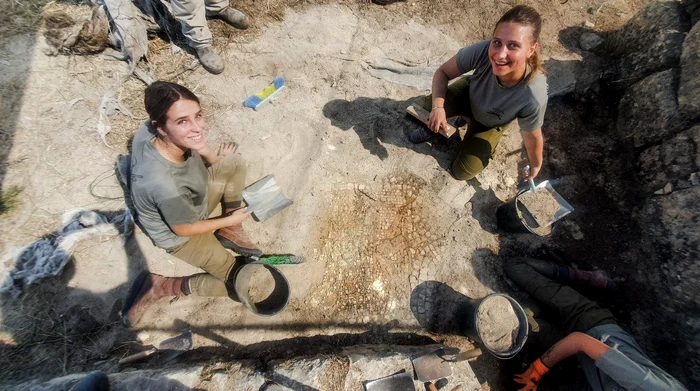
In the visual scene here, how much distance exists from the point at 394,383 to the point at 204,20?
12.0 ft

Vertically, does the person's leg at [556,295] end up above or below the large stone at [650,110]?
below

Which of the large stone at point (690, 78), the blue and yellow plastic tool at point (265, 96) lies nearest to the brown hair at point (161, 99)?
the blue and yellow plastic tool at point (265, 96)

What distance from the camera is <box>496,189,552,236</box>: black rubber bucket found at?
2900mm

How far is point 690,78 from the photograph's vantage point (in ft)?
9.56

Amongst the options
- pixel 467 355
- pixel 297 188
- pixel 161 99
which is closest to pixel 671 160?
pixel 467 355

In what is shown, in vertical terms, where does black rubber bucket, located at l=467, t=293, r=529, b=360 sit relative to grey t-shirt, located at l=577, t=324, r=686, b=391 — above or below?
below

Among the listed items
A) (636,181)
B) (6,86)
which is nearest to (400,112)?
(636,181)

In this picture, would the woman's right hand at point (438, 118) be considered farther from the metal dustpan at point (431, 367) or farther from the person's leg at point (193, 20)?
the person's leg at point (193, 20)

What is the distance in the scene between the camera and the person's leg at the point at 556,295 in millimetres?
2504

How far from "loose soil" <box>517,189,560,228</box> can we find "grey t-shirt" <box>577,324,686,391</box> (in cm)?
92

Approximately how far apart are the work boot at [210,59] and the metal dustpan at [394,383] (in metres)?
3.26

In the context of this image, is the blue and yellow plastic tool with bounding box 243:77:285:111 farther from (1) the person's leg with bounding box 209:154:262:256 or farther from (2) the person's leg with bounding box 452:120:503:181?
Answer: (2) the person's leg with bounding box 452:120:503:181

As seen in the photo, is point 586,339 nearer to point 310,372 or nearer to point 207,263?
point 310,372

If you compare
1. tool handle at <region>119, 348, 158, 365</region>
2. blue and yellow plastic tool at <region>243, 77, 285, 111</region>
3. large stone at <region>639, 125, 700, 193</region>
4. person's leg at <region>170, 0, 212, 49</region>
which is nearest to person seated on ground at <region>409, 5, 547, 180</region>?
large stone at <region>639, 125, 700, 193</region>
